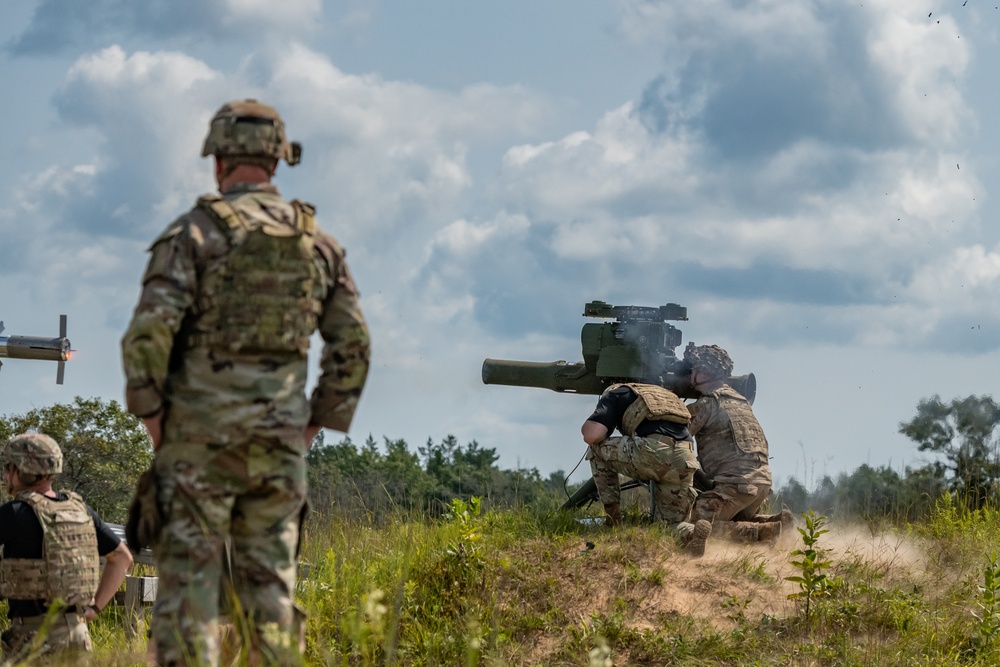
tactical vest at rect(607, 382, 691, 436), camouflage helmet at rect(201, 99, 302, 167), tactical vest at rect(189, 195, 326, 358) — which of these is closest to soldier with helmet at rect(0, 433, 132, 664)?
tactical vest at rect(189, 195, 326, 358)

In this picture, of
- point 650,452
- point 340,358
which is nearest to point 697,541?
point 650,452

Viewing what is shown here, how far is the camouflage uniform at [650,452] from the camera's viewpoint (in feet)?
31.3

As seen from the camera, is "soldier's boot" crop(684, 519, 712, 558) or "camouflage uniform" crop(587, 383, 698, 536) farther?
"camouflage uniform" crop(587, 383, 698, 536)

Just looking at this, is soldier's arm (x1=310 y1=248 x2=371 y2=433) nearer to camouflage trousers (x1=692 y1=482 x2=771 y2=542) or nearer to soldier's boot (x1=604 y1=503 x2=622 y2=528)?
soldier's boot (x1=604 y1=503 x2=622 y2=528)

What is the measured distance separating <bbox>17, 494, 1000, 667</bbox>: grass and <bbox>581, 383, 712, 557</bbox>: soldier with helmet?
0.96 ft

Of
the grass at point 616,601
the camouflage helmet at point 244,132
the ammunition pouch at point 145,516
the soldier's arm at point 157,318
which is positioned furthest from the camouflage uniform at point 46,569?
the camouflage helmet at point 244,132

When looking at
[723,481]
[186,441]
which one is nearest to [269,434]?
[186,441]

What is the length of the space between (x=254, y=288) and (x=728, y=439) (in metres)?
6.11

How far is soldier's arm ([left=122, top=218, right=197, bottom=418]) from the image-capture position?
4.98 meters

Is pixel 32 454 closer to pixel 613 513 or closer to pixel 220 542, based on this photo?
pixel 220 542

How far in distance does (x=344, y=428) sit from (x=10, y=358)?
30745 mm

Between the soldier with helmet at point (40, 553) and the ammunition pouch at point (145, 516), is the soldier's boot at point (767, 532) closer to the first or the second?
the soldier with helmet at point (40, 553)

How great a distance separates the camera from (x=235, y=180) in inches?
213

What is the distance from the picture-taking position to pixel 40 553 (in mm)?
6633
